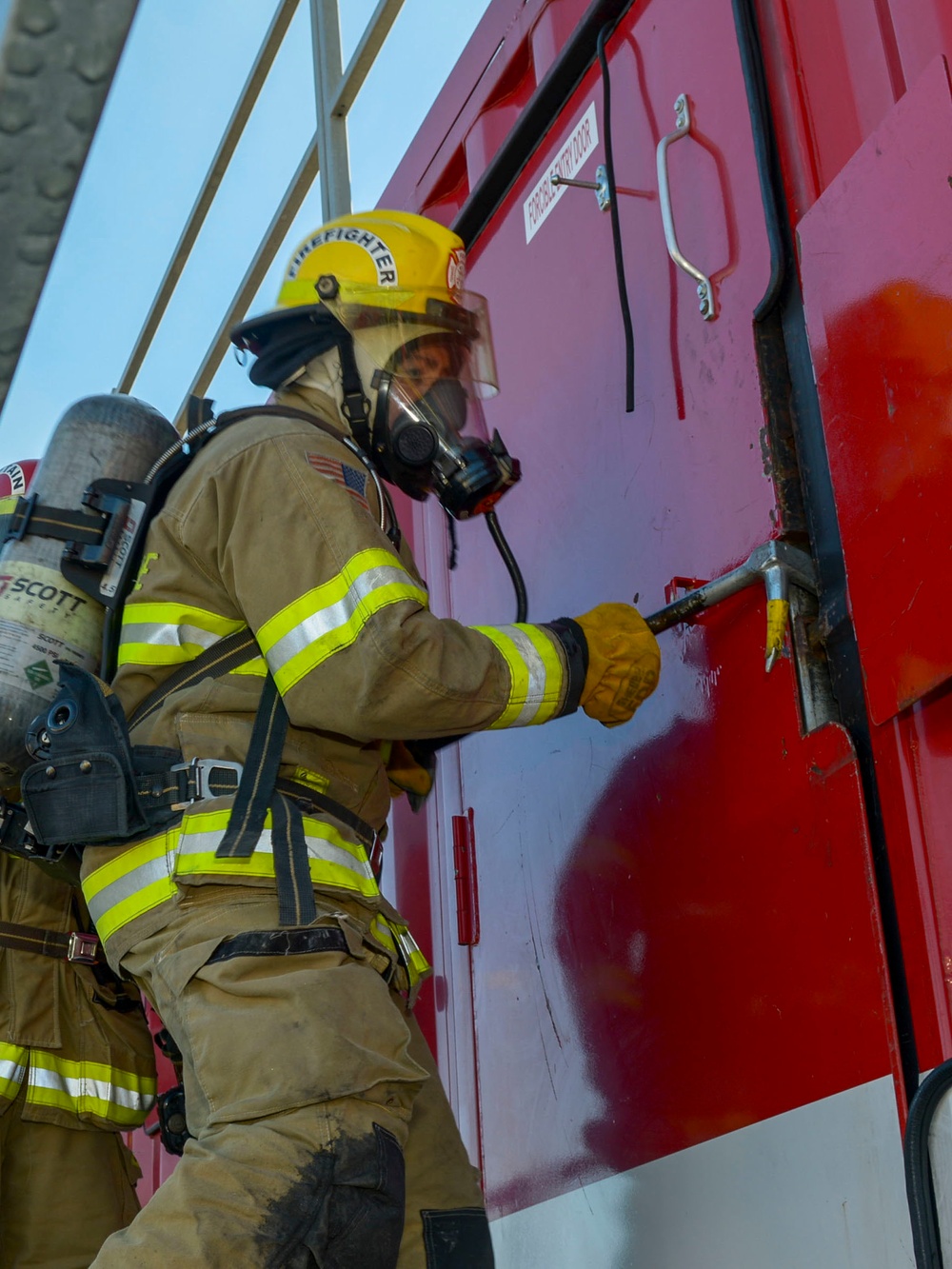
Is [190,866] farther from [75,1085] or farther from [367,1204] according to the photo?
[75,1085]

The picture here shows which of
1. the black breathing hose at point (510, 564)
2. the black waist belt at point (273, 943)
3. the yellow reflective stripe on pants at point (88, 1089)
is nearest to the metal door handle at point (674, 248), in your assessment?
the black breathing hose at point (510, 564)

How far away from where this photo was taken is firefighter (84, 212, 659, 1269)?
5.14 ft

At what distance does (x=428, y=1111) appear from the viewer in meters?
1.91

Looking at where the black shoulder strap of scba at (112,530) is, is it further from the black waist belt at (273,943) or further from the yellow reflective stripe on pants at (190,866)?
the black waist belt at (273,943)

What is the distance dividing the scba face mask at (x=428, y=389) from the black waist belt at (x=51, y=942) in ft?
2.89

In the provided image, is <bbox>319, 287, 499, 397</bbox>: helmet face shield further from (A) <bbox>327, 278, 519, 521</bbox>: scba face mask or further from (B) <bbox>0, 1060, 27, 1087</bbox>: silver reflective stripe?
(B) <bbox>0, 1060, 27, 1087</bbox>: silver reflective stripe

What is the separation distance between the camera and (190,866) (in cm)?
174

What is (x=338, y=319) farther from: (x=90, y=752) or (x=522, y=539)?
(x=90, y=752)

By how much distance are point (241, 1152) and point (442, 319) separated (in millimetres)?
1286

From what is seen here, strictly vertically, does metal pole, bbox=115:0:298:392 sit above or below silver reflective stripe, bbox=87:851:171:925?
above

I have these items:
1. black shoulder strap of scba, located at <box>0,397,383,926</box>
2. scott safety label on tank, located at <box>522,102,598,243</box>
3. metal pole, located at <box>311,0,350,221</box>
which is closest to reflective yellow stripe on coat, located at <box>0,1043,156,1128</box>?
black shoulder strap of scba, located at <box>0,397,383,926</box>

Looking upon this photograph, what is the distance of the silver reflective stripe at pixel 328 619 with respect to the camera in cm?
177

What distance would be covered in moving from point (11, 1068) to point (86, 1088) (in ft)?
0.44

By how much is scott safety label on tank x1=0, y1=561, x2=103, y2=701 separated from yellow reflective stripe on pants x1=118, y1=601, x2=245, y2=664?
0.44ft
